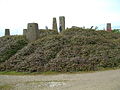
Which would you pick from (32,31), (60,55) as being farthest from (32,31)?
(60,55)

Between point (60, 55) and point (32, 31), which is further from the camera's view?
point (32, 31)

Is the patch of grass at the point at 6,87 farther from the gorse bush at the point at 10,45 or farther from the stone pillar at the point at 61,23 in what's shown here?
the stone pillar at the point at 61,23

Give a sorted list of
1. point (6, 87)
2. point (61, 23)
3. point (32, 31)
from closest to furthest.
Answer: point (6, 87)
point (32, 31)
point (61, 23)

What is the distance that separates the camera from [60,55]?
586 inches

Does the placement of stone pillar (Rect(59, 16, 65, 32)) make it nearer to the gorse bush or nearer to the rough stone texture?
the rough stone texture

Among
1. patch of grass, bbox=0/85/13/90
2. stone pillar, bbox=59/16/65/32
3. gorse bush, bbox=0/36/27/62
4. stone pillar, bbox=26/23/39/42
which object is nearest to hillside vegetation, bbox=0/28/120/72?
gorse bush, bbox=0/36/27/62

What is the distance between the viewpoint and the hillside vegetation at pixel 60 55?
13.8 meters

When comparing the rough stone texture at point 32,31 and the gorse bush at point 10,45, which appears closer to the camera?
the gorse bush at point 10,45

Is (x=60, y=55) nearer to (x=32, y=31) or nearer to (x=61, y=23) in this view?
(x=32, y=31)

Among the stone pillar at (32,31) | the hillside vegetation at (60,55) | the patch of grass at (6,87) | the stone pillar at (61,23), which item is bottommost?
the patch of grass at (6,87)

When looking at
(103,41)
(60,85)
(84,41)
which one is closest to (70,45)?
(84,41)

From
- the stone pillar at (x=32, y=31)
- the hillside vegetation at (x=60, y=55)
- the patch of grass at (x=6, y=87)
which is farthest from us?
the stone pillar at (x=32, y=31)

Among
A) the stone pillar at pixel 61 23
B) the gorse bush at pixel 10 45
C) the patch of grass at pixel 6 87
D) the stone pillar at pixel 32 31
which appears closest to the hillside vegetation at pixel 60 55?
the gorse bush at pixel 10 45

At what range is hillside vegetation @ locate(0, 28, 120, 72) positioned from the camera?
45.3 feet
